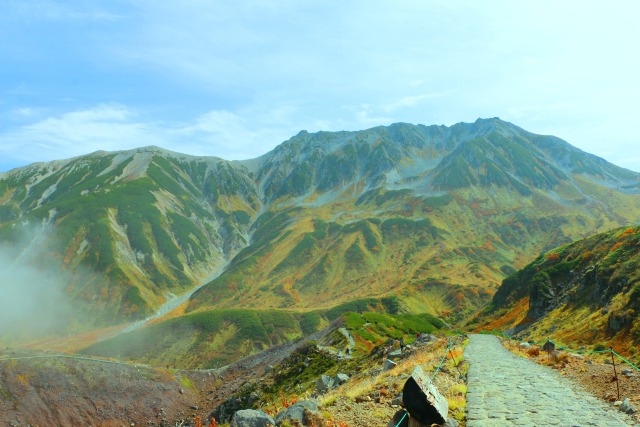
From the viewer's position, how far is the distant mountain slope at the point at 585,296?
30.2m

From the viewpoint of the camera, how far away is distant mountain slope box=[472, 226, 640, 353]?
30.2m

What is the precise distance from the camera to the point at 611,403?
42.9ft

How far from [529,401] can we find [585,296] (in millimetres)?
38223

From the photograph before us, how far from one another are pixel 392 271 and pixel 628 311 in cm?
17033

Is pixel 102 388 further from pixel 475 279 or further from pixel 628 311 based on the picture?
pixel 475 279

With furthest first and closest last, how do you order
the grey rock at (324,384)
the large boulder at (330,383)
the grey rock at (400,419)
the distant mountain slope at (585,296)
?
the grey rock at (324,384) < the large boulder at (330,383) < the distant mountain slope at (585,296) < the grey rock at (400,419)

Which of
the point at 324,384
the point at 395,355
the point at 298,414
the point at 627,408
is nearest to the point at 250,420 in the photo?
the point at 298,414

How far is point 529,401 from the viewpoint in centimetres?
1388

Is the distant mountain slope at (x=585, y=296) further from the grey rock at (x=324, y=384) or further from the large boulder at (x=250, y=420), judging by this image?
the large boulder at (x=250, y=420)

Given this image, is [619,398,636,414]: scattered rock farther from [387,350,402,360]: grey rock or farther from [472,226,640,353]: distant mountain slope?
[387,350,402,360]: grey rock

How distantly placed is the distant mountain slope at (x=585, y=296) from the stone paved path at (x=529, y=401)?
11977 millimetres

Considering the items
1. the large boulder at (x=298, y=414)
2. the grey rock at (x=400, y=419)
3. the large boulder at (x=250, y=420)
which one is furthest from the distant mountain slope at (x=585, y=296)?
the large boulder at (x=250, y=420)

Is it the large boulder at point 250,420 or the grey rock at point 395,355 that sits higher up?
the large boulder at point 250,420

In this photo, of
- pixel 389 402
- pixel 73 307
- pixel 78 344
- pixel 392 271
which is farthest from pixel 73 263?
pixel 389 402
